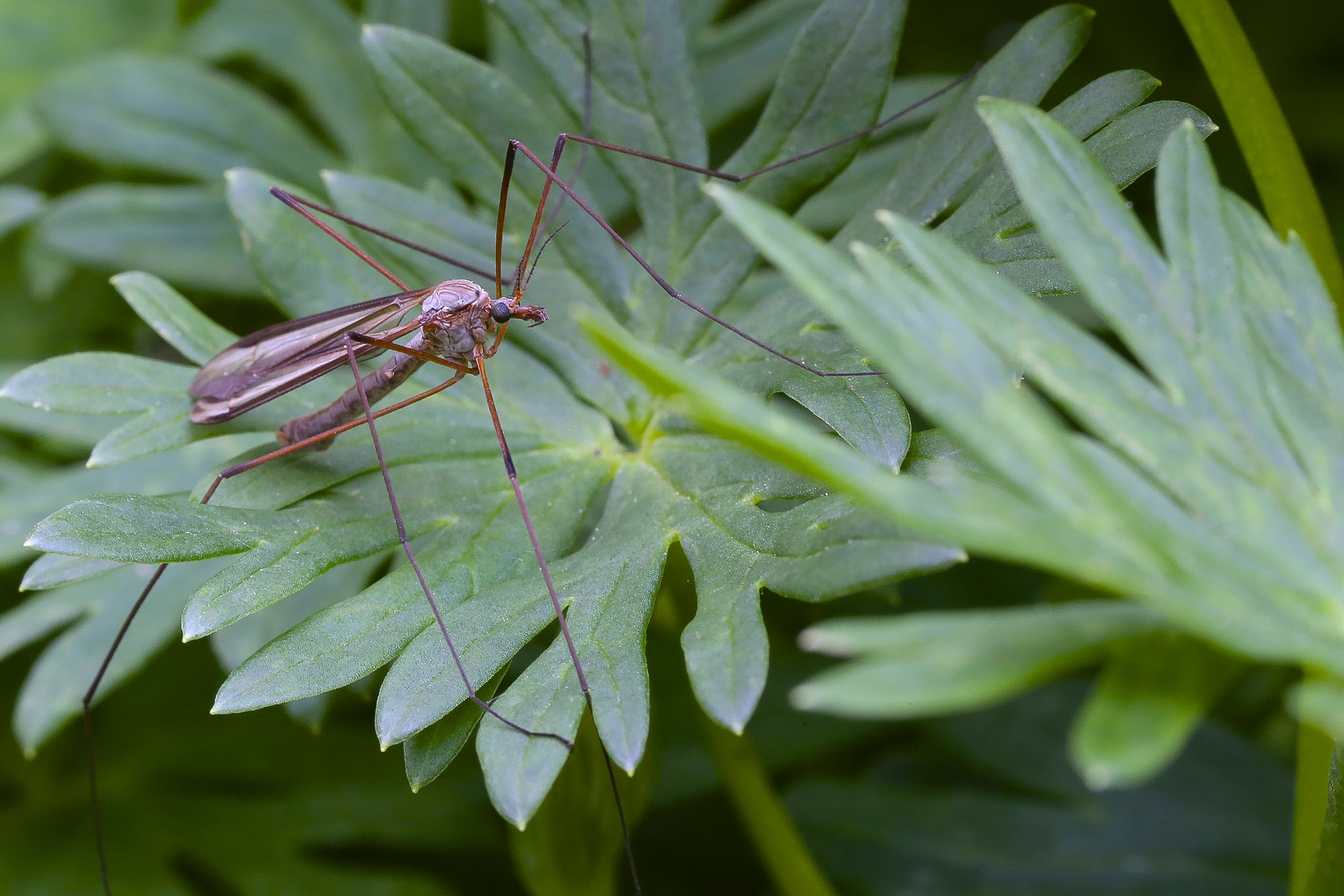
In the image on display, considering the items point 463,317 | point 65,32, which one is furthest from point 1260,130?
point 65,32

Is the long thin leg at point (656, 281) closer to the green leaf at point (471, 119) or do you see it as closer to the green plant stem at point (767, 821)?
the green leaf at point (471, 119)

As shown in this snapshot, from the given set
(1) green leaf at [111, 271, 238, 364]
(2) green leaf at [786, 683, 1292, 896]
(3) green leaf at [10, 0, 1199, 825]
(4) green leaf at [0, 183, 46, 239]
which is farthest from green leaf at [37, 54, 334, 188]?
(2) green leaf at [786, 683, 1292, 896]

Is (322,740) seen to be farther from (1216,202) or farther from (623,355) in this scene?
(1216,202)

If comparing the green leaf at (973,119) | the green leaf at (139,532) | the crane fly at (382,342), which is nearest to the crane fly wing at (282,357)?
the crane fly at (382,342)

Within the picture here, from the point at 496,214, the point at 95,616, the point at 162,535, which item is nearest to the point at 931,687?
the point at 162,535

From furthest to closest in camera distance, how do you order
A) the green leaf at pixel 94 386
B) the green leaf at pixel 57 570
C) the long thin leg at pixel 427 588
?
the green leaf at pixel 94 386 → the green leaf at pixel 57 570 → the long thin leg at pixel 427 588

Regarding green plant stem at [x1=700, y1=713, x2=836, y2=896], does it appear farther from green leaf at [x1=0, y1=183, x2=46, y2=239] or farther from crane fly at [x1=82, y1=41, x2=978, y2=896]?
green leaf at [x1=0, y1=183, x2=46, y2=239]
